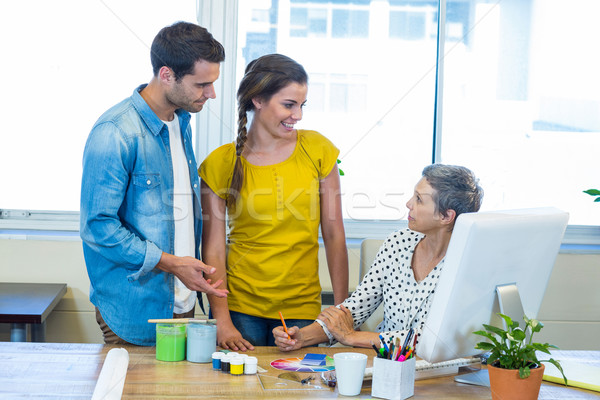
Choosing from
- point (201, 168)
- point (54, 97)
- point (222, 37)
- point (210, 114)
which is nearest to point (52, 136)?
point (54, 97)

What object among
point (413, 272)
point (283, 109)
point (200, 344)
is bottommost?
point (200, 344)

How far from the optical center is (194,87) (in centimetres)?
174

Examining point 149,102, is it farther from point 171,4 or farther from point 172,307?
point 171,4

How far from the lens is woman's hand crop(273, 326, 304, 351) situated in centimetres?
157

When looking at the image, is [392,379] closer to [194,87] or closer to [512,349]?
[512,349]

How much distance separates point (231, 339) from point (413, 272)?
54cm

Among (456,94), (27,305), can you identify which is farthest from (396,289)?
(456,94)

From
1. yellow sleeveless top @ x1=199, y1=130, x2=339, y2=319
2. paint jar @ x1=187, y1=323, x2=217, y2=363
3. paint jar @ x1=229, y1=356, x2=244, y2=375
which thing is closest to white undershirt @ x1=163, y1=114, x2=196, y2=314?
yellow sleeveless top @ x1=199, y1=130, x2=339, y2=319

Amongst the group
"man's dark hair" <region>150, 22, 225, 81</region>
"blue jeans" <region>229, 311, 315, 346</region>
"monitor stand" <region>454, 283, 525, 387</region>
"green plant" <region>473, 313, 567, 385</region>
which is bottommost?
"blue jeans" <region>229, 311, 315, 346</region>

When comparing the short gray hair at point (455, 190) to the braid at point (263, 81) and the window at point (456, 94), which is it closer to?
the braid at point (263, 81)

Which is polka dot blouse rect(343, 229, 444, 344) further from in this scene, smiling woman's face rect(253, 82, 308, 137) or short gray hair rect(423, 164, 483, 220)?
smiling woman's face rect(253, 82, 308, 137)

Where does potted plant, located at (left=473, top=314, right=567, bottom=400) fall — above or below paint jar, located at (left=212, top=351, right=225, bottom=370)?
above

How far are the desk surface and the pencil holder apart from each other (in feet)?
4.39

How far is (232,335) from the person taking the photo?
1741mm
